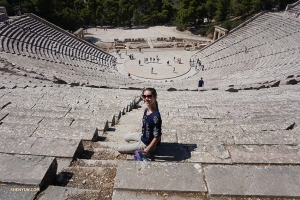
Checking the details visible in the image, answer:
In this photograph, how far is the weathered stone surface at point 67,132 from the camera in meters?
4.55

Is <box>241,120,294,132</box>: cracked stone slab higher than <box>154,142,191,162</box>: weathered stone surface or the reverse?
the reverse

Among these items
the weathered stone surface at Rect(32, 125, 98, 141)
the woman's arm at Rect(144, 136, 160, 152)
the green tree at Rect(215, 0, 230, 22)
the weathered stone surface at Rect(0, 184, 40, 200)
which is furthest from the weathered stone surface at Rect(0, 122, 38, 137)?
the green tree at Rect(215, 0, 230, 22)

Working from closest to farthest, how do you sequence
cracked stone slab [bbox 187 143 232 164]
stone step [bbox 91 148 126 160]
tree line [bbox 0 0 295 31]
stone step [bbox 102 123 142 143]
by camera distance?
cracked stone slab [bbox 187 143 232 164]
stone step [bbox 91 148 126 160]
stone step [bbox 102 123 142 143]
tree line [bbox 0 0 295 31]

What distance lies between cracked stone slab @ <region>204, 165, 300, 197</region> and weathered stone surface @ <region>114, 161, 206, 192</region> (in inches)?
6.9

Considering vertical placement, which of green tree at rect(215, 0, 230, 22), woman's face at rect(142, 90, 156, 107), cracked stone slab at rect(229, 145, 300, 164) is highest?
green tree at rect(215, 0, 230, 22)

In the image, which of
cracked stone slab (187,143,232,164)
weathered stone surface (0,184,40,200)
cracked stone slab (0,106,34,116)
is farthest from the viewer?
cracked stone slab (0,106,34,116)

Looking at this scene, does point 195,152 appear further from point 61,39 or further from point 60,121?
point 61,39

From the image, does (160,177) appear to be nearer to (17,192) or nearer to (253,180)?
(253,180)

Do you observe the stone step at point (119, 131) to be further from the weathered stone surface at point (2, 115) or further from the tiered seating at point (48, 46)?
the tiered seating at point (48, 46)

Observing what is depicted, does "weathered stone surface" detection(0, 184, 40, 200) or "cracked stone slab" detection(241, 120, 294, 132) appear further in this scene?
"cracked stone slab" detection(241, 120, 294, 132)

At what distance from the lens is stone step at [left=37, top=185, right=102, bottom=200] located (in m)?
2.75

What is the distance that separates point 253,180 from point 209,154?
3.13ft

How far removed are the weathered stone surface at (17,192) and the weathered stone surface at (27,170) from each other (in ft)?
0.16

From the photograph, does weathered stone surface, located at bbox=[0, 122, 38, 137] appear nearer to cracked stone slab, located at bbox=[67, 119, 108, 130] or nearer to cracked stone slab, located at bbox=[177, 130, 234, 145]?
cracked stone slab, located at bbox=[67, 119, 108, 130]
